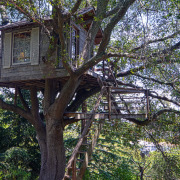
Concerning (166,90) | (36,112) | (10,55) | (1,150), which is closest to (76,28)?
(10,55)

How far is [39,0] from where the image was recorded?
28.8 feet

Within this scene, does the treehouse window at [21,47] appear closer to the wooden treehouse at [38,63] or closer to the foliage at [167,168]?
the wooden treehouse at [38,63]

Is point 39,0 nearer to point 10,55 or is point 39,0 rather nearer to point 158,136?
point 10,55

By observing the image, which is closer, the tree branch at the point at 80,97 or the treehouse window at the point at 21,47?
the treehouse window at the point at 21,47

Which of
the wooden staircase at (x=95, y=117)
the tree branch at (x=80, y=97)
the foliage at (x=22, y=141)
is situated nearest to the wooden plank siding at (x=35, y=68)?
the wooden staircase at (x=95, y=117)

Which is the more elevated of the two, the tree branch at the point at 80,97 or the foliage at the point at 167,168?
the tree branch at the point at 80,97

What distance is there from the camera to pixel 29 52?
10.6 metres

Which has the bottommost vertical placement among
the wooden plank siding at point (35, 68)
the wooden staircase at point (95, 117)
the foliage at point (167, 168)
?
the foliage at point (167, 168)

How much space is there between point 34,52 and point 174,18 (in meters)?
5.68

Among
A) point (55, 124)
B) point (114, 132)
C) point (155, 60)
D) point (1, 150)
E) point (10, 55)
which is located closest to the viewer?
point (155, 60)

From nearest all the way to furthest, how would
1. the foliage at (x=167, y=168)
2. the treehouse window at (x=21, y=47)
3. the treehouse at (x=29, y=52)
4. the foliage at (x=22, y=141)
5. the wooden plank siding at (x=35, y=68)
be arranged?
the wooden plank siding at (x=35, y=68) < the treehouse at (x=29, y=52) < the foliage at (x=167, y=168) < the treehouse window at (x=21, y=47) < the foliage at (x=22, y=141)

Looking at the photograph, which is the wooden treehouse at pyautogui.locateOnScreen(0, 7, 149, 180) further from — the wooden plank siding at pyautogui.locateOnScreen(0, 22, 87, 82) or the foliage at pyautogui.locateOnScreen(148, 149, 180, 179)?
the foliage at pyautogui.locateOnScreen(148, 149, 180, 179)

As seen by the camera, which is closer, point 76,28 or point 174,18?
point 174,18

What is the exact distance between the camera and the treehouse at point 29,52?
9.84m
